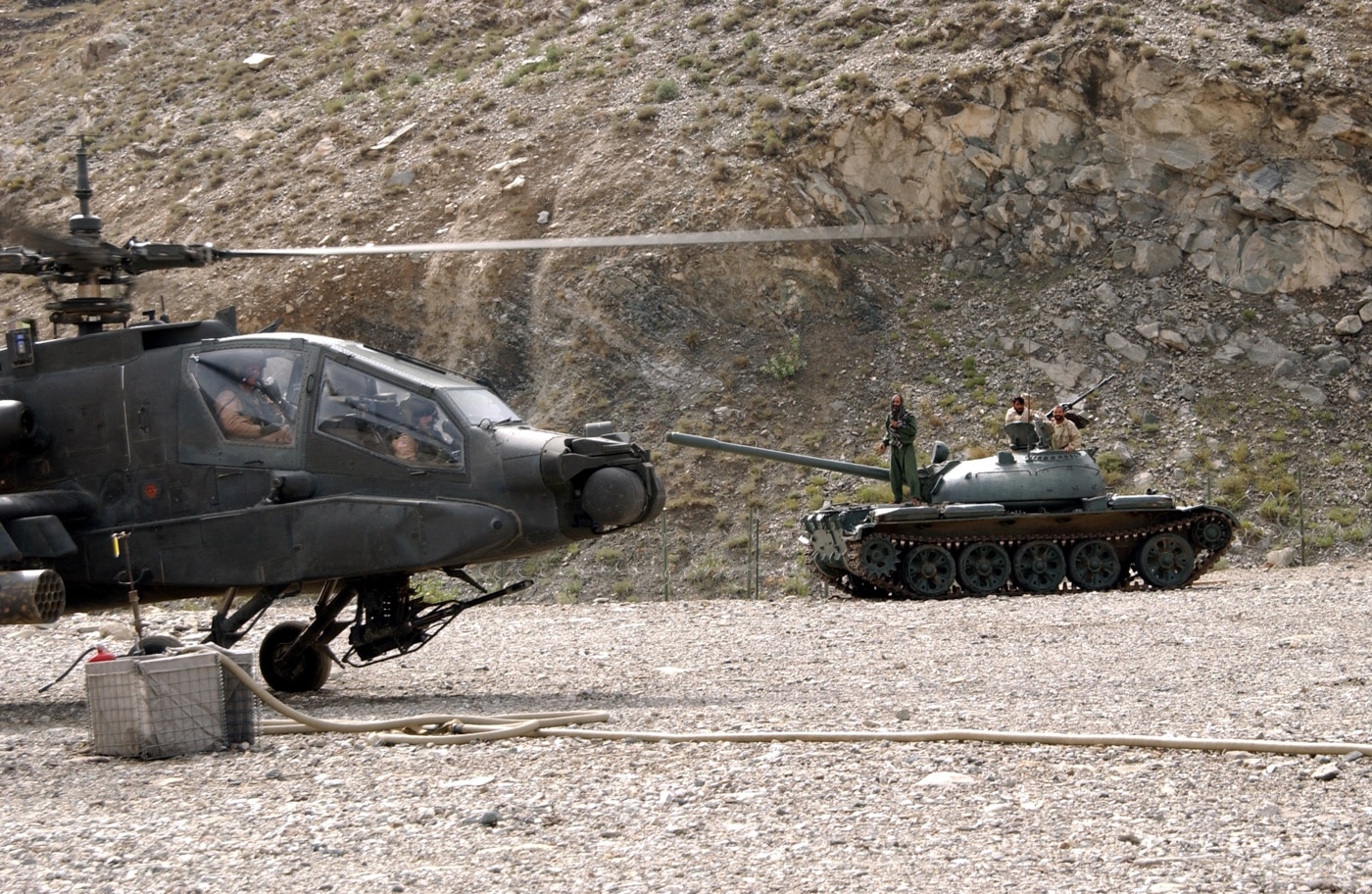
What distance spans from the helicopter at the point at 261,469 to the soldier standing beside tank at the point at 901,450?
10.5 m

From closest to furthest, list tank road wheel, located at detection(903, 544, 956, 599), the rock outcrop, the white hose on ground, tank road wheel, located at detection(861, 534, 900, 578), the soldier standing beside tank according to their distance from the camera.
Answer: the white hose on ground < tank road wheel, located at detection(861, 534, 900, 578) < tank road wheel, located at detection(903, 544, 956, 599) < the soldier standing beside tank < the rock outcrop

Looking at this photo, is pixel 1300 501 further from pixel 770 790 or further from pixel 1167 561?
pixel 770 790

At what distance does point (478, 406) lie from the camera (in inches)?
441

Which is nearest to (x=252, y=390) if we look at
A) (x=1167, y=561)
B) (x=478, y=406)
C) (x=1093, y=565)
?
(x=478, y=406)

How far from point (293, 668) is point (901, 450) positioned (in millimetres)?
11288

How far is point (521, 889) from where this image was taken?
547 cm

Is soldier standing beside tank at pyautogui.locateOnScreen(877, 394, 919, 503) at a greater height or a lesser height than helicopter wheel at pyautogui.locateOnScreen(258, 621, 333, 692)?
greater

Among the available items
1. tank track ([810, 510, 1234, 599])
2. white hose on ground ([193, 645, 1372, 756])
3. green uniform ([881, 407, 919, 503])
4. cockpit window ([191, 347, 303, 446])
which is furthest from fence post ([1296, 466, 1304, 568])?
white hose on ground ([193, 645, 1372, 756])

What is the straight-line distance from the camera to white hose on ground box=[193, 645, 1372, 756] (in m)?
7.16

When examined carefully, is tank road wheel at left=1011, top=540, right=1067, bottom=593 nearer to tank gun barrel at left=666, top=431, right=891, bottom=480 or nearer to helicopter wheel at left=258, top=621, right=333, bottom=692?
tank gun barrel at left=666, top=431, right=891, bottom=480

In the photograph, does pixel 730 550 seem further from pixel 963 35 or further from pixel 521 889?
pixel 521 889

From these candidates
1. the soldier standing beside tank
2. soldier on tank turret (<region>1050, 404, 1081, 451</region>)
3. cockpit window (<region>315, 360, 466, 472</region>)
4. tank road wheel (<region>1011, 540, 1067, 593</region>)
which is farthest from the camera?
soldier on tank turret (<region>1050, 404, 1081, 451</region>)

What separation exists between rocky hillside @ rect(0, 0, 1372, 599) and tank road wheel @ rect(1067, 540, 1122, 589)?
253 inches

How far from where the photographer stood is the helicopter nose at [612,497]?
10.5 meters
